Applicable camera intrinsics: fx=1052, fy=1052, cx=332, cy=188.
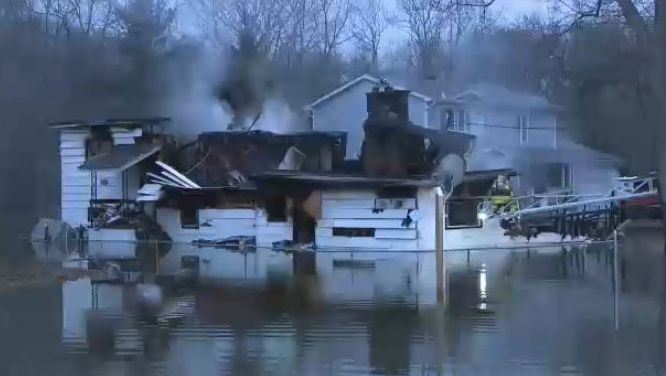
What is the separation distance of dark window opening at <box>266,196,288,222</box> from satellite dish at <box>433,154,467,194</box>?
5.64 metres

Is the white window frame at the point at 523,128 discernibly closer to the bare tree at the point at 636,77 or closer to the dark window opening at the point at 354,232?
the bare tree at the point at 636,77

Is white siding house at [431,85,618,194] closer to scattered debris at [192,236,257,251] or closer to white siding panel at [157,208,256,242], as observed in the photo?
scattered debris at [192,236,257,251]

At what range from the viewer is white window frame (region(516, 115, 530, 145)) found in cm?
2550

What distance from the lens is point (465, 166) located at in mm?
30891

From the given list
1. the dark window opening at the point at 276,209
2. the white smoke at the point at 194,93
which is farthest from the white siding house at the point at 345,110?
the dark window opening at the point at 276,209

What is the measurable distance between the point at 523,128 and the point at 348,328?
43.0 feet

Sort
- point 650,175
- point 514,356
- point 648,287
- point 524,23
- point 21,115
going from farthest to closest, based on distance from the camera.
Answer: point 21,115 → point 650,175 → point 524,23 → point 648,287 → point 514,356

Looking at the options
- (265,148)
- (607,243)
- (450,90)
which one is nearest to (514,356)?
(450,90)

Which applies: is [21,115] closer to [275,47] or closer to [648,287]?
[275,47]

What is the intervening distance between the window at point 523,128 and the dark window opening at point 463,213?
5.97 metres

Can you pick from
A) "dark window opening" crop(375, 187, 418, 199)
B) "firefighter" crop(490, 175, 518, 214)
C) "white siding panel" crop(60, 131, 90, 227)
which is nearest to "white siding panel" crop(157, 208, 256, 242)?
"white siding panel" crop(60, 131, 90, 227)

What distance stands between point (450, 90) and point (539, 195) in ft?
14.0

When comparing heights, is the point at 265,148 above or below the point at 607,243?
above

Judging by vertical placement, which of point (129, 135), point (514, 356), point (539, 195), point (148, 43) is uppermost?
point (148, 43)
